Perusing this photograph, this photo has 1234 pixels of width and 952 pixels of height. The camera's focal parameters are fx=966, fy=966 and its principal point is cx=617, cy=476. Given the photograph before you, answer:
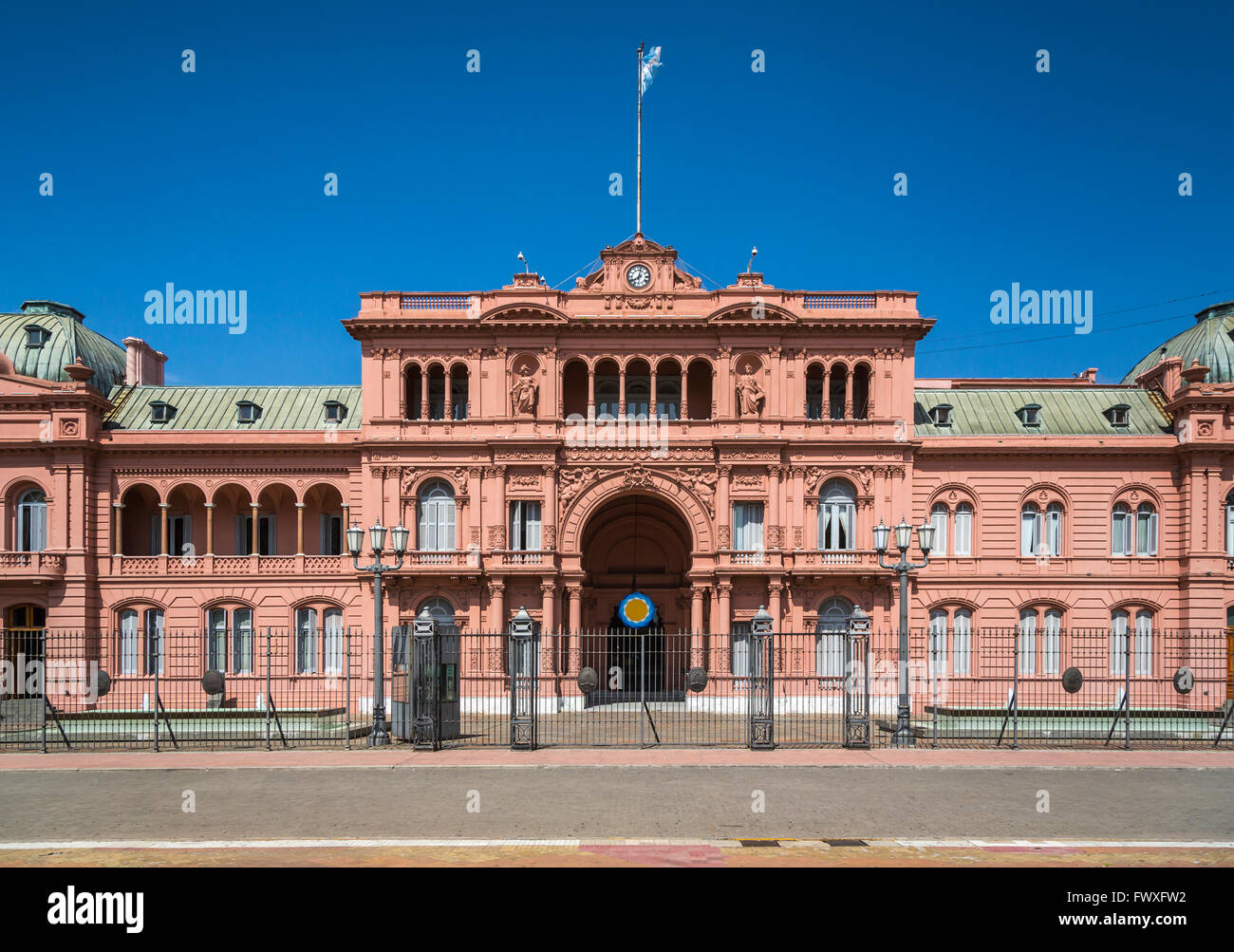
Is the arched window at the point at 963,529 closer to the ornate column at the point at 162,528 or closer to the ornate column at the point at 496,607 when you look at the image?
the ornate column at the point at 496,607

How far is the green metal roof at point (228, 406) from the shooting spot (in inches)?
1697

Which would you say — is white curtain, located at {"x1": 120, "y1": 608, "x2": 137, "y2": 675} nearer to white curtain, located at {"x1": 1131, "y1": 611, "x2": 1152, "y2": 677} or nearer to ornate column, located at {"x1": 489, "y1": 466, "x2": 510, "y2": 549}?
ornate column, located at {"x1": 489, "y1": 466, "x2": 510, "y2": 549}

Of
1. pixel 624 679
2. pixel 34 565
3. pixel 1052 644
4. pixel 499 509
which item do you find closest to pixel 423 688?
pixel 499 509

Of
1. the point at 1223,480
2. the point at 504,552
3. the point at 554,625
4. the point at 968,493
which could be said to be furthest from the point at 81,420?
the point at 1223,480

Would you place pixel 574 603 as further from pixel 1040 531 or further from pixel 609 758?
pixel 1040 531

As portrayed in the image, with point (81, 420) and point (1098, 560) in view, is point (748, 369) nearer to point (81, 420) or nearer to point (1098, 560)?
point (1098, 560)

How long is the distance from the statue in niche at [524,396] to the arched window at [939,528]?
56.8 feet

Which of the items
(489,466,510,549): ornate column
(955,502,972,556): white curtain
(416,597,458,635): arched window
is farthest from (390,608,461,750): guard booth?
(955,502,972,556): white curtain

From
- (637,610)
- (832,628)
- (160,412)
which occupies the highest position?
(160,412)

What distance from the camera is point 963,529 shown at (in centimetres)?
4091

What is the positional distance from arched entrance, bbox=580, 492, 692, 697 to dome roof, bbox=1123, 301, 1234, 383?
2433cm

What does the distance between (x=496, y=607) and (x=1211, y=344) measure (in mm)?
34230

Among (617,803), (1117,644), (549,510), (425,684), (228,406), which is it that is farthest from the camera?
(228,406)

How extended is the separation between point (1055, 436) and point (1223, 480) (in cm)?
690
